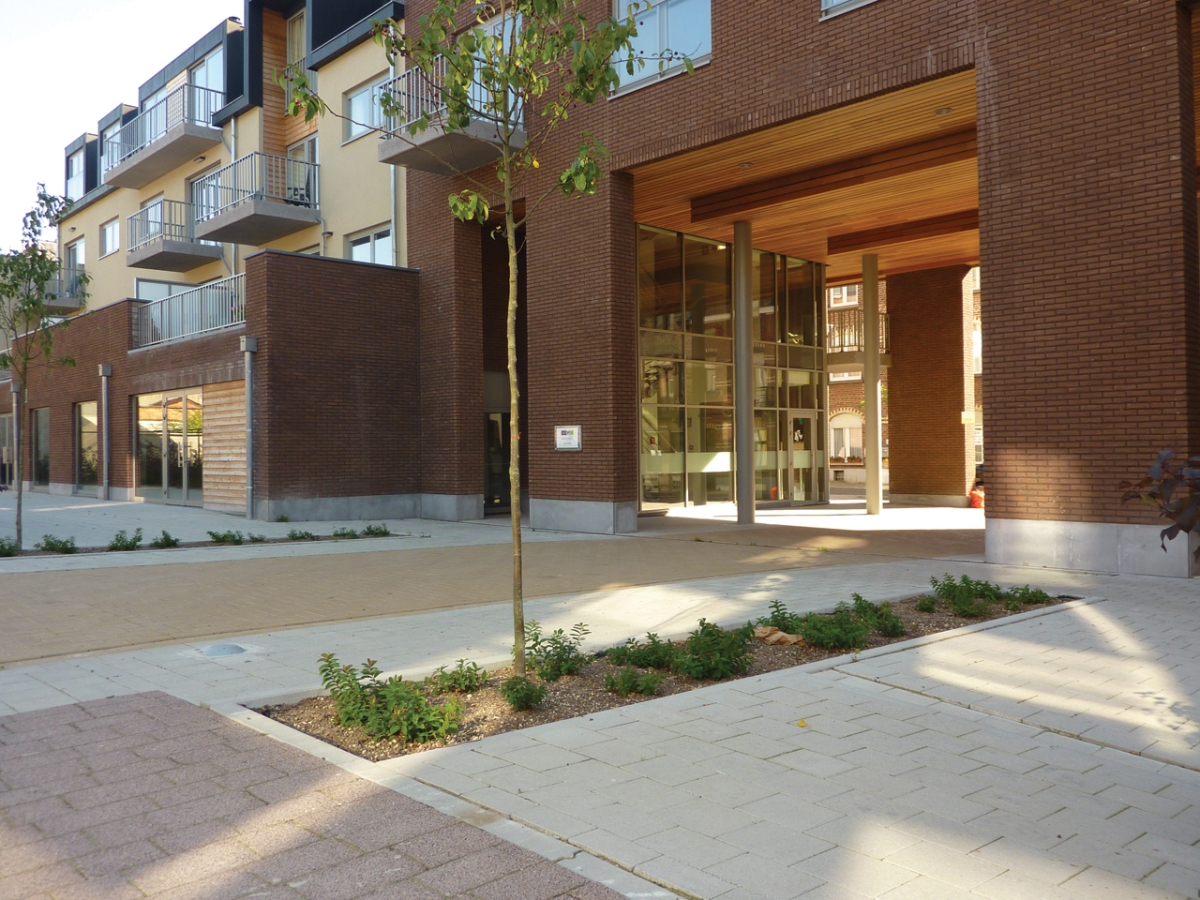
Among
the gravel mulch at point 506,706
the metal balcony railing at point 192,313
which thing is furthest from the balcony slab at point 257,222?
the gravel mulch at point 506,706

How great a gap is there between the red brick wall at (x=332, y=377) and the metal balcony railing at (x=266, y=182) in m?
4.65

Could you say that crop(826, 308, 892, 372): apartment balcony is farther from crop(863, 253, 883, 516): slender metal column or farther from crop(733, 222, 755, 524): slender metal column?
crop(733, 222, 755, 524): slender metal column

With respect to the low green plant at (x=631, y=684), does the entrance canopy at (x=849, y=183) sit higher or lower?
higher

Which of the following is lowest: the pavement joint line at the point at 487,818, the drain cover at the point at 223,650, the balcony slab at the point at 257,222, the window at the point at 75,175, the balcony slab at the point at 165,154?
the pavement joint line at the point at 487,818

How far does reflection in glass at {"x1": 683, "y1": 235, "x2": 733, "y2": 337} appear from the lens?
21.6 m

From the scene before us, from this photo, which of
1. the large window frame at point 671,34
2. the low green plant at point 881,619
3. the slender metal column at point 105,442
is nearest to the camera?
the low green plant at point 881,619

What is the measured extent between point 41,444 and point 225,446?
1424 cm

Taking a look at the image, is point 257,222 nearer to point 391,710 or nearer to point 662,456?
point 662,456

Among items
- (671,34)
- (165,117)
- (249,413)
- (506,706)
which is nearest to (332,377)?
(249,413)

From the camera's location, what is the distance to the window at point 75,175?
35.4 metres

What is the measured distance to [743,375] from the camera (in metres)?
18.7

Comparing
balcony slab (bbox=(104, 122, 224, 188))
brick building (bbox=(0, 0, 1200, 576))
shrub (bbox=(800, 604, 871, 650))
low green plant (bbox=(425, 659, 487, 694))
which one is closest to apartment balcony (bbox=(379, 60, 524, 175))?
brick building (bbox=(0, 0, 1200, 576))

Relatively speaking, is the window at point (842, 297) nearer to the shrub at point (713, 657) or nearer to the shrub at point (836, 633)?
the shrub at point (836, 633)

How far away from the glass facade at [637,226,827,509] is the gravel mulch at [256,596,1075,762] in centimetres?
1393
